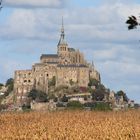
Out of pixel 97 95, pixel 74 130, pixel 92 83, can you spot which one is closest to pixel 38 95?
pixel 92 83

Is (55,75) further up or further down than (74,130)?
further up

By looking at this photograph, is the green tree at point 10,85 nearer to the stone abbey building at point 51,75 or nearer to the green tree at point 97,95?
the stone abbey building at point 51,75

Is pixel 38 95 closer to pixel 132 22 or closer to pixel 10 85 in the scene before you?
pixel 10 85

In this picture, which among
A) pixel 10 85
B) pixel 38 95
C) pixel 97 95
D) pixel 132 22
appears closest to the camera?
pixel 132 22

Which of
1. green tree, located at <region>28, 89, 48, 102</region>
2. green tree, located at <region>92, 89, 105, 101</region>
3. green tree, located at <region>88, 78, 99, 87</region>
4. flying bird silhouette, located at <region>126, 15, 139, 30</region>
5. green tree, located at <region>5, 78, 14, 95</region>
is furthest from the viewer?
green tree, located at <region>5, 78, 14, 95</region>

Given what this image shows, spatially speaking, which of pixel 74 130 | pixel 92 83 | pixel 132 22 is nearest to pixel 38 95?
pixel 92 83

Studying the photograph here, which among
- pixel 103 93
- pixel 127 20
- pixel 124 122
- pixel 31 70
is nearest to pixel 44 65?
pixel 31 70

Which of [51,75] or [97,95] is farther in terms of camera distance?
[51,75]

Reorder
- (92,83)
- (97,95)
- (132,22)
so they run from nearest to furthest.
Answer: (132,22) → (97,95) → (92,83)

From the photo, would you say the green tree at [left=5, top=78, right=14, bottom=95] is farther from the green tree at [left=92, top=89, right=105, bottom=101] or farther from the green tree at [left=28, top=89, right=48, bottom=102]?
the green tree at [left=92, top=89, right=105, bottom=101]

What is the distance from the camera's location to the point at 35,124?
2797 centimetres

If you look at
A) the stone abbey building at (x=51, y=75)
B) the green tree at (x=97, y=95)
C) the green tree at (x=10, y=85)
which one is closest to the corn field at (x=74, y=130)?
the green tree at (x=97, y=95)

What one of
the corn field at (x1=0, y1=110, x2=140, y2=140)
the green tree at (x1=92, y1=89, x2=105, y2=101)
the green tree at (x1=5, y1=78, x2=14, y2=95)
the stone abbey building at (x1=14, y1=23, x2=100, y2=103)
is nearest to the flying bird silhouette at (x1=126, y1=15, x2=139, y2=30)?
the corn field at (x1=0, y1=110, x2=140, y2=140)

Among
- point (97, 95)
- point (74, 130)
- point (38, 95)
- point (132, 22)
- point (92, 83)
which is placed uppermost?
point (92, 83)
